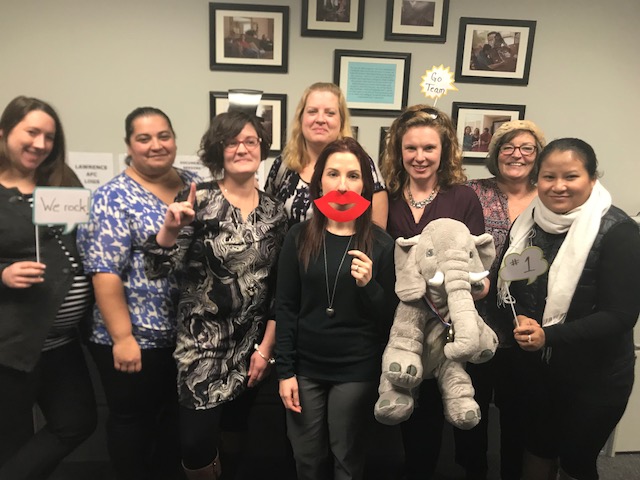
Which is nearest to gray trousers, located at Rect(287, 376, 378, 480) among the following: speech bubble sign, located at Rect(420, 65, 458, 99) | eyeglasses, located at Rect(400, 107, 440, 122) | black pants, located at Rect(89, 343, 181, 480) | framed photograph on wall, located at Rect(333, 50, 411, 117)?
black pants, located at Rect(89, 343, 181, 480)

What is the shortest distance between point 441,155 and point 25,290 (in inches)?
58.7

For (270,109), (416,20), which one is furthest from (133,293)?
(416,20)

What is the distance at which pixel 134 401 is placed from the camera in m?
1.50

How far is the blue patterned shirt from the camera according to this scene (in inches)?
53.6

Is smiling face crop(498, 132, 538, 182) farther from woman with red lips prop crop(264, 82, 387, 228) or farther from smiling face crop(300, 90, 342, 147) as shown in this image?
smiling face crop(300, 90, 342, 147)

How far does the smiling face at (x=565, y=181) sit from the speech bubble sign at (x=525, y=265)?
0.20m

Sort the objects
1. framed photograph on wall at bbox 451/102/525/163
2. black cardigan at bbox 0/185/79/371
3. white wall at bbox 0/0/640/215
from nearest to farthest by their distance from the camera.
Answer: black cardigan at bbox 0/185/79/371, white wall at bbox 0/0/640/215, framed photograph on wall at bbox 451/102/525/163

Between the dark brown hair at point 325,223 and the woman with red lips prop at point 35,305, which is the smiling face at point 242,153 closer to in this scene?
the dark brown hair at point 325,223

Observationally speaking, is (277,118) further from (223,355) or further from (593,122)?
(593,122)

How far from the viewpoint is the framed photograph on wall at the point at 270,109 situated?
2340 millimetres

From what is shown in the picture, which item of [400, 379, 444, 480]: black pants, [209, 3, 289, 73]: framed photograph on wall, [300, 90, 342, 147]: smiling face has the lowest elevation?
[400, 379, 444, 480]: black pants

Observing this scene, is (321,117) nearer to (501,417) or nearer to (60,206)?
(60,206)

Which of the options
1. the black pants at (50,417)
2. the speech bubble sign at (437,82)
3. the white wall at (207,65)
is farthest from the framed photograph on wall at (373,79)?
the black pants at (50,417)

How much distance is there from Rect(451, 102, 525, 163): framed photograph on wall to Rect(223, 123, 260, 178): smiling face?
146cm
